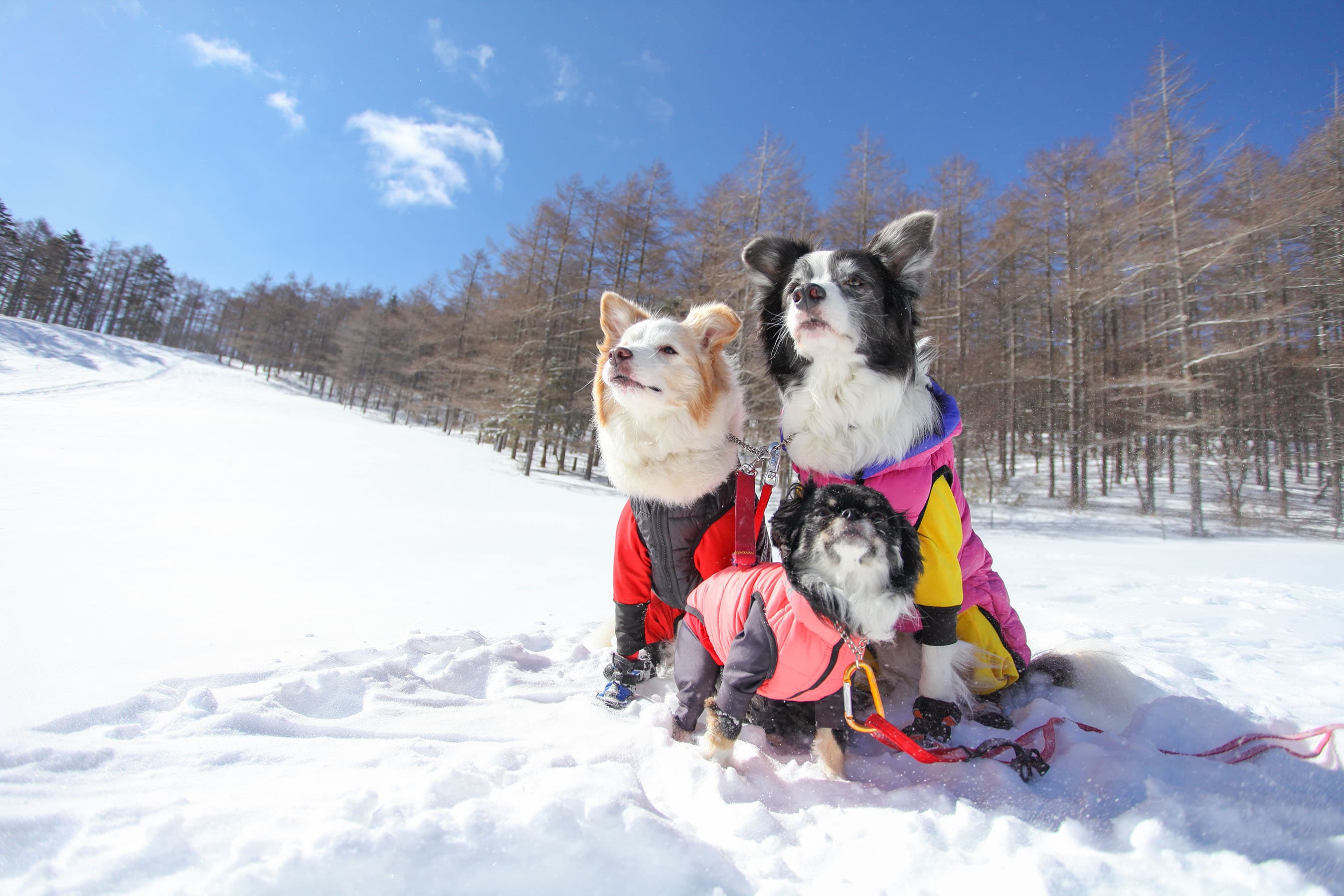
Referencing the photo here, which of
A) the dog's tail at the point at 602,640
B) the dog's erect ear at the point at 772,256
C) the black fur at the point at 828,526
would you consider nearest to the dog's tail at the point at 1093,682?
the black fur at the point at 828,526

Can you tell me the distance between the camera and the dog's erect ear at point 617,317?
10.2 ft

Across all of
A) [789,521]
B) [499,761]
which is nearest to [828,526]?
[789,521]

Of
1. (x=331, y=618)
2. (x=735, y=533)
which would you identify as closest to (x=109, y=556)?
(x=331, y=618)

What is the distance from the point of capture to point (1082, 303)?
1609cm

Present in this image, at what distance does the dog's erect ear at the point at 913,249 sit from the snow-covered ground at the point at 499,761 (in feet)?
6.67

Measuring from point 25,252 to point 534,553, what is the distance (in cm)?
7740

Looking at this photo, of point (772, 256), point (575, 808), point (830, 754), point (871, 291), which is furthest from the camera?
point (772, 256)

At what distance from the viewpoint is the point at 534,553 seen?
6273 millimetres

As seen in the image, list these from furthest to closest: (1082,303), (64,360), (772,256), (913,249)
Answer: (64,360) < (1082,303) < (772,256) < (913,249)

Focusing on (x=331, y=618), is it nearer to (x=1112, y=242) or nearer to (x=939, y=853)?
(x=939, y=853)

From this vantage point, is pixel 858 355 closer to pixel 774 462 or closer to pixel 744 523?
pixel 774 462

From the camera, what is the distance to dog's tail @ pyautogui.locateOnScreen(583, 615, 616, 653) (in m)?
3.07

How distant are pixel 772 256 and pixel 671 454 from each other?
1.23 m

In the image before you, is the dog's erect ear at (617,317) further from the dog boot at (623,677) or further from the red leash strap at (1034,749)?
the red leash strap at (1034,749)
